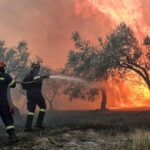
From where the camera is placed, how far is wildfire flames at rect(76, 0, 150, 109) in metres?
40.9

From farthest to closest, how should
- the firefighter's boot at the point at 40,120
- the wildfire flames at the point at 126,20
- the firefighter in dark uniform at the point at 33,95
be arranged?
the wildfire flames at the point at 126,20
the firefighter's boot at the point at 40,120
the firefighter in dark uniform at the point at 33,95

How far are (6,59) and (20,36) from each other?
3172 centimetres

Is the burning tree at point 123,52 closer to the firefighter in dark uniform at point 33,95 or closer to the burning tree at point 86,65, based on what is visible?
the burning tree at point 86,65

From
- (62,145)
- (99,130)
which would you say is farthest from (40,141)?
(99,130)

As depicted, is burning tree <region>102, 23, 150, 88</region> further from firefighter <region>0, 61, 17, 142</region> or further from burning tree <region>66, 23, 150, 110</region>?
firefighter <region>0, 61, 17, 142</region>

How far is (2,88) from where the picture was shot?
13125mm

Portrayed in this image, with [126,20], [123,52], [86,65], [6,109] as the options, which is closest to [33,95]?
[6,109]

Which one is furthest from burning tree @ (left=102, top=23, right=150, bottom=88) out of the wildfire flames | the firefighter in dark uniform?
the firefighter in dark uniform

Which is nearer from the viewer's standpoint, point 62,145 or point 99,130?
point 62,145

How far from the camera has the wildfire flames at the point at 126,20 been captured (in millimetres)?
40875

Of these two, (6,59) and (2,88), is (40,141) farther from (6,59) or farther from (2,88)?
(6,59)

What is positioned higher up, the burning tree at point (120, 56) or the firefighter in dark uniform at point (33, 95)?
the burning tree at point (120, 56)

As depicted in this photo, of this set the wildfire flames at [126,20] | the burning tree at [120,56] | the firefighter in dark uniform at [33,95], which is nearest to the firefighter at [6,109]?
the firefighter in dark uniform at [33,95]

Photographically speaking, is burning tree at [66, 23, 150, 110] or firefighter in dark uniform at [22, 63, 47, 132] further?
burning tree at [66, 23, 150, 110]
